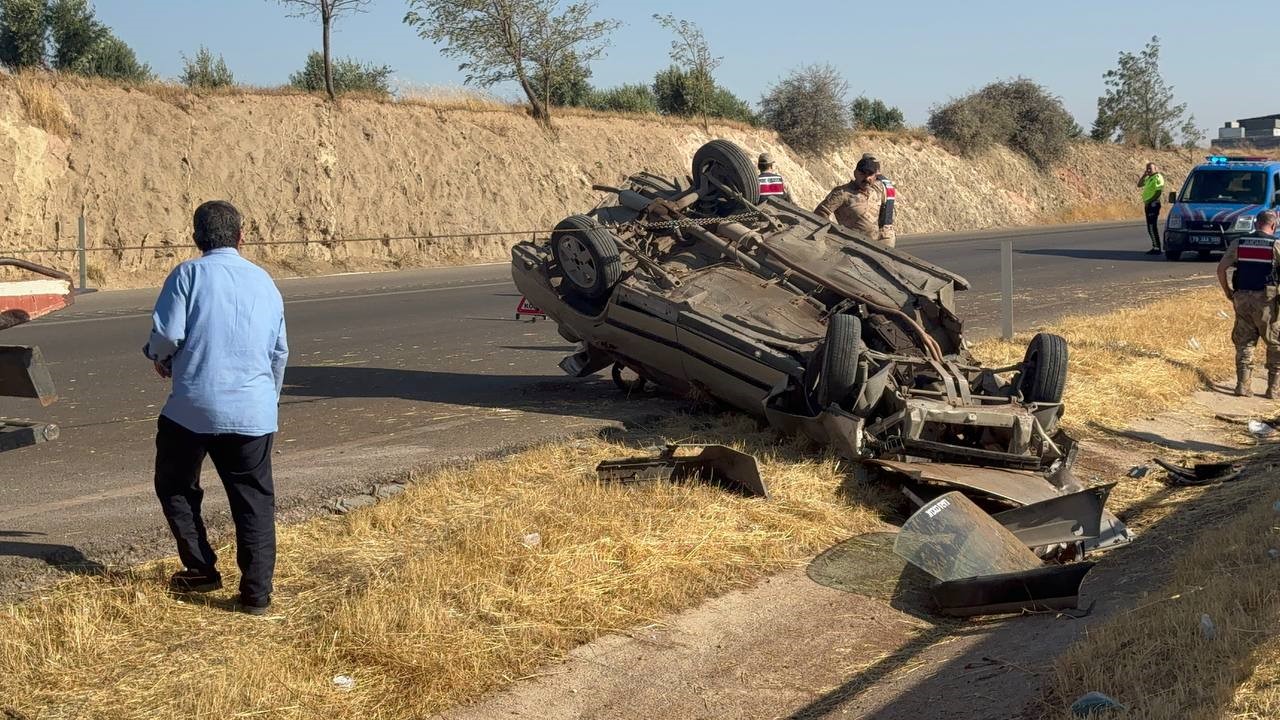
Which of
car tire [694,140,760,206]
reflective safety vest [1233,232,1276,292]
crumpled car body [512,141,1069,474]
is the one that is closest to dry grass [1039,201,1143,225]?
reflective safety vest [1233,232,1276,292]

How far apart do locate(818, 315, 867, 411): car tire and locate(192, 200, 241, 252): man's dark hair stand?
147 inches

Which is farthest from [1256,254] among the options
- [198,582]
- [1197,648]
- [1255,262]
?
[198,582]

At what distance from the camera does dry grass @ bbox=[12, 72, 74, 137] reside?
2344 centimetres

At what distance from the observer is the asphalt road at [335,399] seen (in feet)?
21.7

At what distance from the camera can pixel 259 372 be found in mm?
5062

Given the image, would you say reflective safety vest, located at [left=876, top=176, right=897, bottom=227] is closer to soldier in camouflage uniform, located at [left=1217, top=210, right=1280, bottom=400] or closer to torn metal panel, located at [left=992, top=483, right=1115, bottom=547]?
soldier in camouflage uniform, located at [left=1217, top=210, right=1280, bottom=400]

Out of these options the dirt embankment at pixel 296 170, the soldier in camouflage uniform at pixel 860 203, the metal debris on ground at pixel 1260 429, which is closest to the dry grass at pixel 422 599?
the soldier in camouflage uniform at pixel 860 203

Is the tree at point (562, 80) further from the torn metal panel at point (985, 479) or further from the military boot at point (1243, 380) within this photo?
the torn metal panel at point (985, 479)

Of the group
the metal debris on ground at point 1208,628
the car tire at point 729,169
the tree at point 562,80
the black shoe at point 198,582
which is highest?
the tree at point 562,80

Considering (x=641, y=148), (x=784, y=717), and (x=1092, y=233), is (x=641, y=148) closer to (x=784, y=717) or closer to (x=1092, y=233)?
(x=1092, y=233)

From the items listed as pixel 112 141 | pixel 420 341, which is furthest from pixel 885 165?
pixel 420 341

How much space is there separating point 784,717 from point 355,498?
3.26 metres

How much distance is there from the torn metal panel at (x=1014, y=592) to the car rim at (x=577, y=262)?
4.04 m

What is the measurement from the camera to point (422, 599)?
5.28 metres
